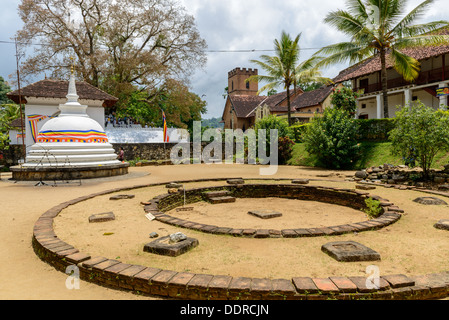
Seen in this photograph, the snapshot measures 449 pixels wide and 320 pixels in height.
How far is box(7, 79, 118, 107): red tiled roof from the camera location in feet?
62.4

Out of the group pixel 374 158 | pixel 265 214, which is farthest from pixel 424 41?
pixel 265 214

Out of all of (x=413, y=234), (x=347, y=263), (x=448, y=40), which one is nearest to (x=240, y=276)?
(x=347, y=263)

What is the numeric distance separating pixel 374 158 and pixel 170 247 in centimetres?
1461

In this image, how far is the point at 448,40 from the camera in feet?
52.0

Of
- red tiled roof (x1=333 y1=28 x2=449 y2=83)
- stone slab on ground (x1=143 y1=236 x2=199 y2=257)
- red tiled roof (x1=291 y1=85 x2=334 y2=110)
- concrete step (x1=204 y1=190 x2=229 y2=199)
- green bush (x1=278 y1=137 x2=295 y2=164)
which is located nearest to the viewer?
stone slab on ground (x1=143 y1=236 x2=199 y2=257)

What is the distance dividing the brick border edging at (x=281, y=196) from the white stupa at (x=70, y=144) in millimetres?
6516

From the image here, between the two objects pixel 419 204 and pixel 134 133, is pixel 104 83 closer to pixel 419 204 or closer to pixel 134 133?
pixel 134 133

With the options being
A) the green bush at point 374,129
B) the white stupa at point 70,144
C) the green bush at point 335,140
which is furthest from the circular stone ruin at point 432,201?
the white stupa at point 70,144

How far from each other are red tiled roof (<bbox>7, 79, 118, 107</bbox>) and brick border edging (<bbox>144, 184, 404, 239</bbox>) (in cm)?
1522

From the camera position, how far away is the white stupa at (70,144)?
12242mm

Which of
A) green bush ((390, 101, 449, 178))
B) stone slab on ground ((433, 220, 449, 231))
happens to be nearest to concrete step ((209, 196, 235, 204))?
stone slab on ground ((433, 220, 449, 231))

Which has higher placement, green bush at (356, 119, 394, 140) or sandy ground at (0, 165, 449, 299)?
green bush at (356, 119, 394, 140)

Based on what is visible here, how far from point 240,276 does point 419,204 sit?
5.48 meters

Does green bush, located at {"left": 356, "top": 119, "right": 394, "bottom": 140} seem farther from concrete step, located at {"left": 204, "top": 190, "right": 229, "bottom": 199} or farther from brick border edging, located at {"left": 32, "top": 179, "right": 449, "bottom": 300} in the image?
brick border edging, located at {"left": 32, "top": 179, "right": 449, "bottom": 300}
